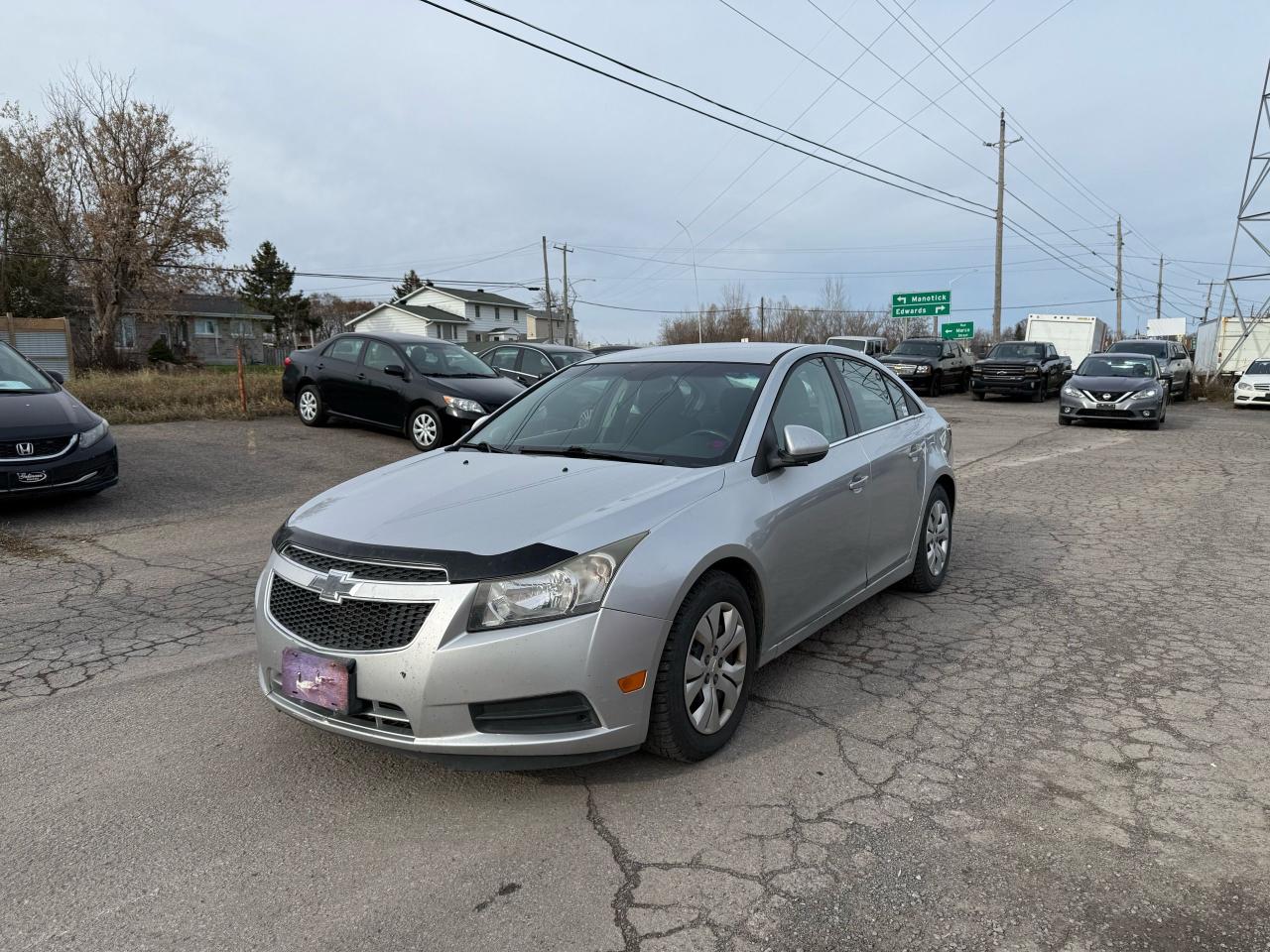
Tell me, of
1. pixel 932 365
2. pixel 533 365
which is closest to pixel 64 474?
pixel 533 365

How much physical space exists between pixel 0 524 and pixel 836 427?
706 cm

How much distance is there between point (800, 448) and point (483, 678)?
5.56ft

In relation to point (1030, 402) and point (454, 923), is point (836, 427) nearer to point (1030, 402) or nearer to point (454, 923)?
point (454, 923)

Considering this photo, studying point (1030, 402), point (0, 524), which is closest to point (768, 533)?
point (0, 524)

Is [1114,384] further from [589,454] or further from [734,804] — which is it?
[734,804]

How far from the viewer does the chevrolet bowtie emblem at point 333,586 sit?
2932 mm

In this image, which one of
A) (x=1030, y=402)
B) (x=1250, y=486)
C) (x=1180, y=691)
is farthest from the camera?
(x=1030, y=402)

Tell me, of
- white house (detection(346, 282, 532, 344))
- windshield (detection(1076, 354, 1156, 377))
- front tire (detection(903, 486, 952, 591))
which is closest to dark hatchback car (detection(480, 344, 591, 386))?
front tire (detection(903, 486, 952, 591))

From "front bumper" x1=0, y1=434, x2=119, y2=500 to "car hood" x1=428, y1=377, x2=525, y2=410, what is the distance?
15.2 feet

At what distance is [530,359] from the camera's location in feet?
53.3

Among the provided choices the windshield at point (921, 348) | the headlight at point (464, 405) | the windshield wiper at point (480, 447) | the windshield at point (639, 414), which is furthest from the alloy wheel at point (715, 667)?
the windshield at point (921, 348)

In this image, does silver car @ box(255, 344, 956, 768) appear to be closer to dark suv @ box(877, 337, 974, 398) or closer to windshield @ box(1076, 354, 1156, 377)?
windshield @ box(1076, 354, 1156, 377)

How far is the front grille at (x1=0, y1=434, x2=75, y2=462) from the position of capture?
7.09 m

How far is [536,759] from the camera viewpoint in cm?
288
